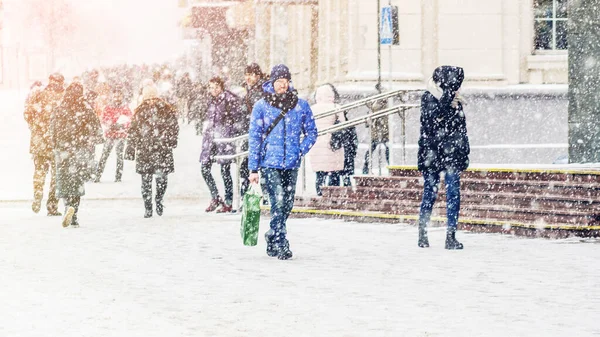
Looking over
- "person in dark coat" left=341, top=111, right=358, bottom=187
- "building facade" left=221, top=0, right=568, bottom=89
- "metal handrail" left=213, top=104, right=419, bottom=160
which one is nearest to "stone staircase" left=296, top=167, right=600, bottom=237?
"metal handrail" left=213, top=104, right=419, bottom=160

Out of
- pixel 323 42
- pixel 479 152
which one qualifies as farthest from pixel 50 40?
pixel 479 152

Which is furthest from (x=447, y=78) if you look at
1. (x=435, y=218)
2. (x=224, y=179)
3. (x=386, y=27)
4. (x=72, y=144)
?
(x=386, y=27)

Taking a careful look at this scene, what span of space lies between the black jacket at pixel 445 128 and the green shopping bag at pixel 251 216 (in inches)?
67.5

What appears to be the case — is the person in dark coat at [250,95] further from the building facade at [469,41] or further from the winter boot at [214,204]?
the building facade at [469,41]

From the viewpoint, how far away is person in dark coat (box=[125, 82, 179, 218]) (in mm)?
16188

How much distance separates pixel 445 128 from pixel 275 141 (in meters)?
1.78

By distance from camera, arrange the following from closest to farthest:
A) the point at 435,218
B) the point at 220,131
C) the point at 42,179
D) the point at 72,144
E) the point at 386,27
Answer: the point at 435,218 → the point at 72,144 → the point at 220,131 → the point at 42,179 → the point at 386,27

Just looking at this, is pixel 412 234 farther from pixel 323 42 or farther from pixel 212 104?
pixel 323 42

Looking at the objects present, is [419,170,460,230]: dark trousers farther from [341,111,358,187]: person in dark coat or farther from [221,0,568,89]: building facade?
[221,0,568,89]: building facade

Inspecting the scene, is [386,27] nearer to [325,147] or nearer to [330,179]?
[325,147]

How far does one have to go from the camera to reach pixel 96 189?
69.9 feet

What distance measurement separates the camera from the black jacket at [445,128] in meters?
11.8

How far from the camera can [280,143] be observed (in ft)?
36.5

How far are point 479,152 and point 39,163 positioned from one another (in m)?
9.02
